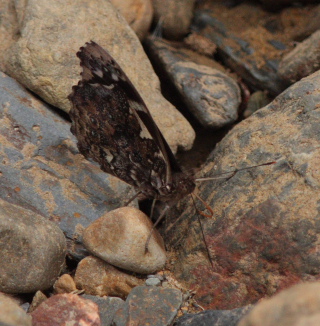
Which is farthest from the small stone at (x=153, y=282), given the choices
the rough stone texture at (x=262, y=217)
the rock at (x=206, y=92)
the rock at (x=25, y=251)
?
the rock at (x=206, y=92)

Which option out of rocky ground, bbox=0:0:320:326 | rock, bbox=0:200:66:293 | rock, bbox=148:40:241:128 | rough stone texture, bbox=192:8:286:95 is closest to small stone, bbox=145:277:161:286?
rocky ground, bbox=0:0:320:326

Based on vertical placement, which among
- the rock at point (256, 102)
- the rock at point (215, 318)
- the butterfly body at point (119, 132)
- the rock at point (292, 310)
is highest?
the rock at point (256, 102)

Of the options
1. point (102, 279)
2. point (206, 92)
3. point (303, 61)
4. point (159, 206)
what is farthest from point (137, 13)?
point (102, 279)

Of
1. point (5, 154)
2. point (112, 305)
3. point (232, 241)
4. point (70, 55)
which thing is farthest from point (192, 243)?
point (70, 55)

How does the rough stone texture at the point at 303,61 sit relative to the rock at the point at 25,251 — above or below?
above

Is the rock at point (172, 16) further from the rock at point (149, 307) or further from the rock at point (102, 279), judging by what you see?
the rock at point (149, 307)

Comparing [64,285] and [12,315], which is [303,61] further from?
[12,315]
